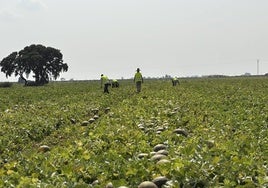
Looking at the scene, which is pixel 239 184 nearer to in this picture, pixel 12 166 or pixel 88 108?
pixel 12 166

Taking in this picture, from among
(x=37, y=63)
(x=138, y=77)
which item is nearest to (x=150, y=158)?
(x=138, y=77)

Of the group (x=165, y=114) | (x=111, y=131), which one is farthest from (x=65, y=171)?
(x=165, y=114)

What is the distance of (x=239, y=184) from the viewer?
5418mm

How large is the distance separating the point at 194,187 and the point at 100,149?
126 inches

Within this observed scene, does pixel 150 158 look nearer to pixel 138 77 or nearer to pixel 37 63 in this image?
pixel 138 77

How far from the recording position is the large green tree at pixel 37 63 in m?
77.3

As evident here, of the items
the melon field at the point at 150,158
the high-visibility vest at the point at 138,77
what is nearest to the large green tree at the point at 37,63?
the high-visibility vest at the point at 138,77

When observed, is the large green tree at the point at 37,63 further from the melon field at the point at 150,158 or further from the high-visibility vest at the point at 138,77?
the melon field at the point at 150,158

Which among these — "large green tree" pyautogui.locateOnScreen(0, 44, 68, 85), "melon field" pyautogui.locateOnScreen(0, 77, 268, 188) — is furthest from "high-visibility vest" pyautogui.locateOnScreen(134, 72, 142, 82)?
"large green tree" pyautogui.locateOnScreen(0, 44, 68, 85)

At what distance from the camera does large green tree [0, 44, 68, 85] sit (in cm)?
7731

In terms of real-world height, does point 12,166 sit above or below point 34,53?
below

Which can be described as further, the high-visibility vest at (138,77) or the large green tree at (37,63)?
the large green tree at (37,63)

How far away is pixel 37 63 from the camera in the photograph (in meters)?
76.6

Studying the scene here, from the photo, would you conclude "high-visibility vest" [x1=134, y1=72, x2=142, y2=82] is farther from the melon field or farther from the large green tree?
the large green tree
